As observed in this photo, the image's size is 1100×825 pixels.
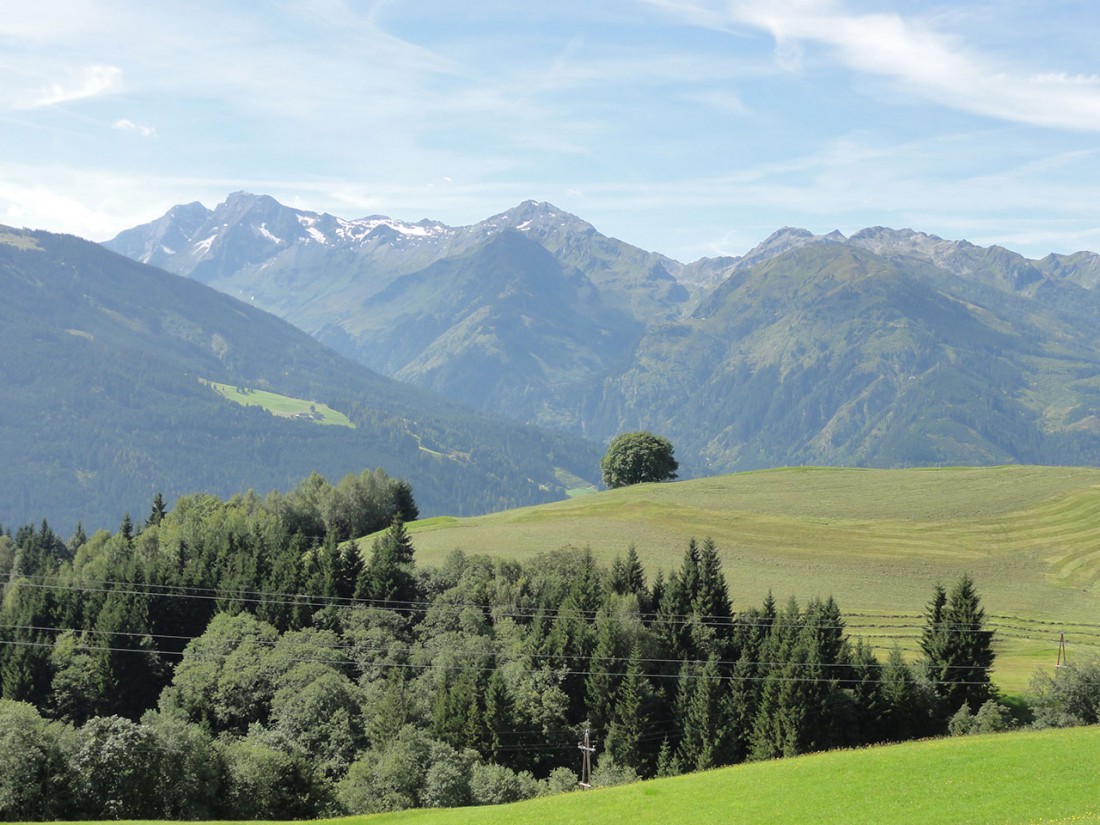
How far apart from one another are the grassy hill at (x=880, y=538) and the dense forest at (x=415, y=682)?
9.69 m

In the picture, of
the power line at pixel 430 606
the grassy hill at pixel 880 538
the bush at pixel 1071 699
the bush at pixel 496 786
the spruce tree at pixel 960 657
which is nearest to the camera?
the bush at pixel 496 786

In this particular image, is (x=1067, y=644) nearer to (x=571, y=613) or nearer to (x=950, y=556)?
(x=950, y=556)

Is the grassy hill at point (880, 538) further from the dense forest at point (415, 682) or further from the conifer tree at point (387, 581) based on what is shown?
the conifer tree at point (387, 581)

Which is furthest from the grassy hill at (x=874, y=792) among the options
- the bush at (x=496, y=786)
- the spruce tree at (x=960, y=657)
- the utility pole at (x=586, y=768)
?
the spruce tree at (x=960, y=657)

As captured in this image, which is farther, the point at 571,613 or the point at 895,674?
the point at 571,613

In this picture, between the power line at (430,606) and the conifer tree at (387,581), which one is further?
the conifer tree at (387,581)

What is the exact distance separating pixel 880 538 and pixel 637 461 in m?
68.2

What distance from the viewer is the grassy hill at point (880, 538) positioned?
9756 cm

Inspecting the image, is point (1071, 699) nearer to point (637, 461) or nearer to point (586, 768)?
point (586, 768)

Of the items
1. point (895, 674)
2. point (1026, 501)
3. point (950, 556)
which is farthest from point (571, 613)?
point (1026, 501)

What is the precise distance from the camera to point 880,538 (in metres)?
129

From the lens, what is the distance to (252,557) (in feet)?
368

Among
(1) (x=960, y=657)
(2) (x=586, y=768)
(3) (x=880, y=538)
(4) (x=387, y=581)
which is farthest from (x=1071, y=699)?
(4) (x=387, y=581)

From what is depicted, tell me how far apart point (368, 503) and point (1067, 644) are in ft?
313
